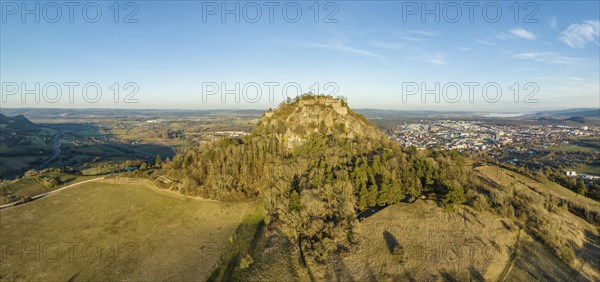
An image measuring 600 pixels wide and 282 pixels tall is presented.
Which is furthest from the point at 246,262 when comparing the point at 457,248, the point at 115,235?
the point at 457,248

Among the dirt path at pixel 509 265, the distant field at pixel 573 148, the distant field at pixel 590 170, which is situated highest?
the distant field at pixel 573 148

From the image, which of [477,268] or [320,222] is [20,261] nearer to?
[320,222]

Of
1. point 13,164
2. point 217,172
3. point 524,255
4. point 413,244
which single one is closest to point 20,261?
point 217,172

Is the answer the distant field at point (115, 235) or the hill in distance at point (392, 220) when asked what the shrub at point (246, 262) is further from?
the distant field at point (115, 235)

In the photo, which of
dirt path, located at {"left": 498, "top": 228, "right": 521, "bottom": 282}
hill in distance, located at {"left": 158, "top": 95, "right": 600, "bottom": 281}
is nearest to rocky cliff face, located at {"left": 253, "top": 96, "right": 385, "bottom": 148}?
hill in distance, located at {"left": 158, "top": 95, "right": 600, "bottom": 281}

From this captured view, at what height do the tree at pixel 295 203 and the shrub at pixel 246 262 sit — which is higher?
the tree at pixel 295 203

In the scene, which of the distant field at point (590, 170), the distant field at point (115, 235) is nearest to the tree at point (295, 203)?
the distant field at point (115, 235)
